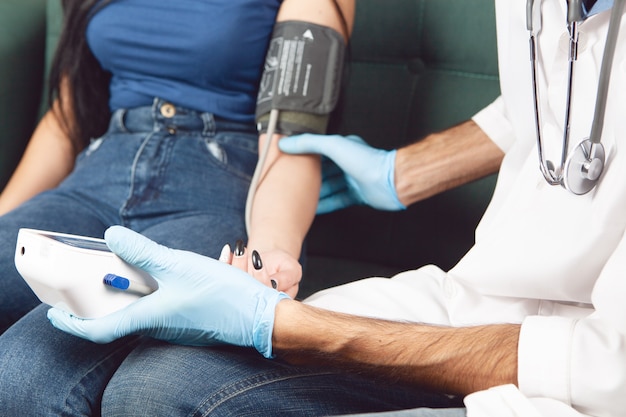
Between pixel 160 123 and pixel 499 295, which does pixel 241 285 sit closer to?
pixel 499 295

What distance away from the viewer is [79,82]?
1429mm

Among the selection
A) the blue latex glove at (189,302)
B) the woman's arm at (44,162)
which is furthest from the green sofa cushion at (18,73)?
the blue latex glove at (189,302)

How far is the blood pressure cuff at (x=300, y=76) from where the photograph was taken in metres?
1.26

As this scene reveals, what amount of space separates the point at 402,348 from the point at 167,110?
674mm

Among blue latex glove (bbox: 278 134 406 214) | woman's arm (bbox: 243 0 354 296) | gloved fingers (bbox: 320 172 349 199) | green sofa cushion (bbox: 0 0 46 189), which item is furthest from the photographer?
green sofa cushion (bbox: 0 0 46 189)

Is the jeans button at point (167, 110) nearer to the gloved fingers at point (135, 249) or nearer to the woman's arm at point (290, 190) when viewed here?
the woman's arm at point (290, 190)

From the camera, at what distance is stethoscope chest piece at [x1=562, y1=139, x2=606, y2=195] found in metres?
0.79

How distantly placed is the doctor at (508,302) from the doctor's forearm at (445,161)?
6.9 inches

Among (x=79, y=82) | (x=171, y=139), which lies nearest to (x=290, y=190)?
(x=171, y=139)

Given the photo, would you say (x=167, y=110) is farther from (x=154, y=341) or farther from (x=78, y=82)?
(x=154, y=341)

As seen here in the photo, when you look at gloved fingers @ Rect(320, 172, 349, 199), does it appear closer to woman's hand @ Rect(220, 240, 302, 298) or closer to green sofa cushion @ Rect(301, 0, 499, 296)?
green sofa cushion @ Rect(301, 0, 499, 296)

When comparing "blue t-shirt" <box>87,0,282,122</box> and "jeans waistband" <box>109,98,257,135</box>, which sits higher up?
"blue t-shirt" <box>87,0,282,122</box>

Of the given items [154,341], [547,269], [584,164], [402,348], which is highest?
[584,164]

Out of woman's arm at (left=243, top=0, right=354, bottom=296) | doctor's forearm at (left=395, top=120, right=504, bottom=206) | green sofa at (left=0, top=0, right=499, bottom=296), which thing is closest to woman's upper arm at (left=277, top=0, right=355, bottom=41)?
woman's arm at (left=243, top=0, right=354, bottom=296)
